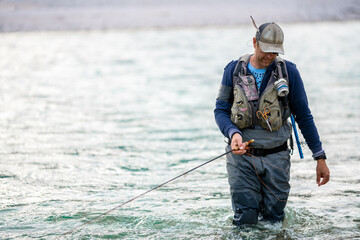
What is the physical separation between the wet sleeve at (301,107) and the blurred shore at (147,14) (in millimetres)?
45982

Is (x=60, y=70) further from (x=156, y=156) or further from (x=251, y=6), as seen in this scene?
(x=251, y=6)

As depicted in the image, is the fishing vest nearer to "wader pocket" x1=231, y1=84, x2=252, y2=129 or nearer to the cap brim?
"wader pocket" x1=231, y1=84, x2=252, y2=129

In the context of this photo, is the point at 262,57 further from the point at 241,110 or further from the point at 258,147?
the point at 258,147

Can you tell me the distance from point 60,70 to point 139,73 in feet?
11.1

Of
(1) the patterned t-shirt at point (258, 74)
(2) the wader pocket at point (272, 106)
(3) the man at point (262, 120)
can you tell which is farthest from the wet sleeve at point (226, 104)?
(2) the wader pocket at point (272, 106)

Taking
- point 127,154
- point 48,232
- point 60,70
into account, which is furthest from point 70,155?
point 60,70

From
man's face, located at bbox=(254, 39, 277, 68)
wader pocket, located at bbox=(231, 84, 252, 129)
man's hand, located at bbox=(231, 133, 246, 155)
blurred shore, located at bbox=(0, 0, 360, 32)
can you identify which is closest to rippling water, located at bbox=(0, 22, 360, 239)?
man's face, located at bbox=(254, 39, 277, 68)

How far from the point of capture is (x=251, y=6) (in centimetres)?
6412

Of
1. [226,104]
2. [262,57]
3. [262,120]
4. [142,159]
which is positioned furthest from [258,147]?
[142,159]

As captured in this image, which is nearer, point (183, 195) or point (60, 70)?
point (183, 195)

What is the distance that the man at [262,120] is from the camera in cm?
477

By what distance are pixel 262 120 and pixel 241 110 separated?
0.61ft

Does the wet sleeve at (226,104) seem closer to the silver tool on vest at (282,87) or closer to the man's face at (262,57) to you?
the man's face at (262,57)

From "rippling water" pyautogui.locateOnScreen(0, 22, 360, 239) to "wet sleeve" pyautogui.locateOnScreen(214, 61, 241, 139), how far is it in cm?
37
